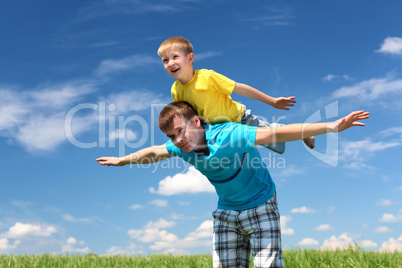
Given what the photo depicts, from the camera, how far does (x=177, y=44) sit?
3953 millimetres

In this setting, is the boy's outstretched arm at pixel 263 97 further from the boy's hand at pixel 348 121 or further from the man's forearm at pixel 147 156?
the boy's hand at pixel 348 121

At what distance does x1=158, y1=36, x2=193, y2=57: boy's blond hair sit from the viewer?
396cm

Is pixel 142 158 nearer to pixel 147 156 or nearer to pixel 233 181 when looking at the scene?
pixel 147 156

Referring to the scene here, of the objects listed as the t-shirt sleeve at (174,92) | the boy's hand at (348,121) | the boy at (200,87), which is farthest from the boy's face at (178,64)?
the boy's hand at (348,121)

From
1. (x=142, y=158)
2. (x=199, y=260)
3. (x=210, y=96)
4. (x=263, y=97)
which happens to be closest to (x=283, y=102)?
(x=263, y=97)

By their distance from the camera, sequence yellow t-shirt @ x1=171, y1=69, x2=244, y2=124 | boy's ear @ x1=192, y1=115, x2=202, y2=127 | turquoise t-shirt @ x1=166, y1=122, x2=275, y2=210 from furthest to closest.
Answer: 1. yellow t-shirt @ x1=171, y1=69, x2=244, y2=124
2. boy's ear @ x1=192, y1=115, x2=202, y2=127
3. turquoise t-shirt @ x1=166, y1=122, x2=275, y2=210

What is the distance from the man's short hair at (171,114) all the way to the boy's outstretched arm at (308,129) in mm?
745

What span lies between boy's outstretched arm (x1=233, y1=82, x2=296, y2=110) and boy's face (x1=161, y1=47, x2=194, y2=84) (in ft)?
1.90

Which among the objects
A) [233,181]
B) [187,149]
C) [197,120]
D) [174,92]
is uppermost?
[174,92]

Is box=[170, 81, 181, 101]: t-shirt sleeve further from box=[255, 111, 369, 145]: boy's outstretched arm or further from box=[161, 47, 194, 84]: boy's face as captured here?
box=[255, 111, 369, 145]: boy's outstretched arm

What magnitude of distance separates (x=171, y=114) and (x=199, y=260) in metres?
3.48

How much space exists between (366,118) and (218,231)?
1708 mm

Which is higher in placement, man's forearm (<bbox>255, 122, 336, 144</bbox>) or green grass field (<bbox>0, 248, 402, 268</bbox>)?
man's forearm (<bbox>255, 122, 336, 144</bbox>)

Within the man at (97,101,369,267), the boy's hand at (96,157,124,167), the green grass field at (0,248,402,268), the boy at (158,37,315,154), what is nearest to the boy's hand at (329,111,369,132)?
the man at (97,101,369,267)
